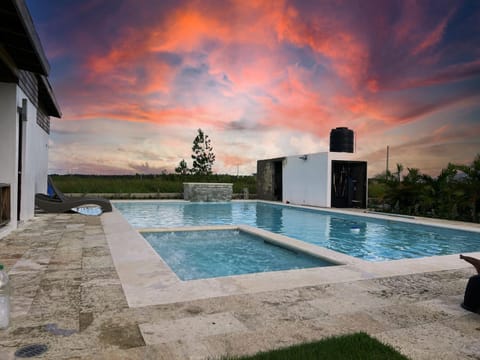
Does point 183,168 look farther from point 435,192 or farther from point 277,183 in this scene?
point 435,192

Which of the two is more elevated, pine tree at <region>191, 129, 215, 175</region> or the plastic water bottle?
pine tree at <region>191, 129, 215, 175</region>

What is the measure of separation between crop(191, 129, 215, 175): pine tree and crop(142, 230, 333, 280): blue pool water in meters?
28.1

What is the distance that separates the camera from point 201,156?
36.9 meters

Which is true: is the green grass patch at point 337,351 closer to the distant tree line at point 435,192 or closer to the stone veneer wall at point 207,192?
the distant tree line at point 435,192

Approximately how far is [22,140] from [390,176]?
12.4 metres

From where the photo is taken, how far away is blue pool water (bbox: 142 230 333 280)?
580 cm

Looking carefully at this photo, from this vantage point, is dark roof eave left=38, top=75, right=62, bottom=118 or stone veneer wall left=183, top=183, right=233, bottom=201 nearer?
dark roof eave left=38, top=75, right=62, bottom=118

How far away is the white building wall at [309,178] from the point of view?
1598 cm

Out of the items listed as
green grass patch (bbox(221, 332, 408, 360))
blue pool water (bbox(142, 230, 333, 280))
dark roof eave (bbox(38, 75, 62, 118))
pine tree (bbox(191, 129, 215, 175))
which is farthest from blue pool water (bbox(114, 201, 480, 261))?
pine tree (bbox(191, 129, 215, 175))

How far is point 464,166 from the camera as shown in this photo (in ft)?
36.2

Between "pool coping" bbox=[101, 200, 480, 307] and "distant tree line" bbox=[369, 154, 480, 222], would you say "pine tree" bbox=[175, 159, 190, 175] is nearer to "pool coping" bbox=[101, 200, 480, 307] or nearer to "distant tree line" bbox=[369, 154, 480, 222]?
"distant tree line" bbox=[369, 154, 480, 222]

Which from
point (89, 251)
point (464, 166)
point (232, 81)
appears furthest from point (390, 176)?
point (89, 251)

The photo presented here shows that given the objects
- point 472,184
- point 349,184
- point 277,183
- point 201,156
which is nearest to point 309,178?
point 349,184

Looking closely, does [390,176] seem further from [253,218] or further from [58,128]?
[58,128]
